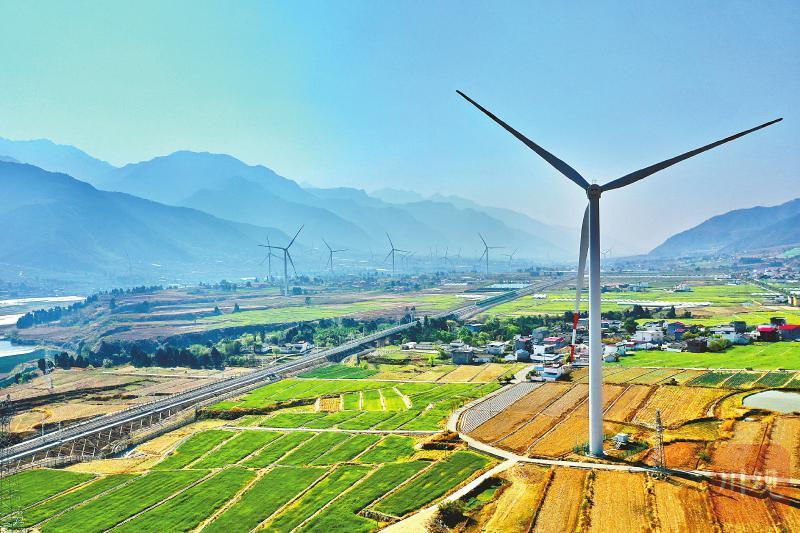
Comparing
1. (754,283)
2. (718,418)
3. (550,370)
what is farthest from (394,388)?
(754,283)

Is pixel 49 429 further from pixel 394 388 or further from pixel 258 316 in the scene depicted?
pixel 258 316

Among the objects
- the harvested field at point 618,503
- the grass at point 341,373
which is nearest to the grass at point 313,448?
the harvested field at point 618,503

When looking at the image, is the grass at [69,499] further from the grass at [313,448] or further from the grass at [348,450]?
the grass at [348,450]

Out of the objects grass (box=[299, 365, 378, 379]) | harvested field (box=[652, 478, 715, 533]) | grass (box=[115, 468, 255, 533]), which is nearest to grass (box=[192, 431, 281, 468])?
grass (box=[115, 468, 255, 533])

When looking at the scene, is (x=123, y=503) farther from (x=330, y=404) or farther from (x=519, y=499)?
(x=330, y=404)

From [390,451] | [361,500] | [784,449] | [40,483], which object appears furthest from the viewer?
[390,451]

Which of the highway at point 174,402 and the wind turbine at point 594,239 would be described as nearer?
the wind turbine at point 594,239

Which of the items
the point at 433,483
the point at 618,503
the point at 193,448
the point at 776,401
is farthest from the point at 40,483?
the point at 776,401
